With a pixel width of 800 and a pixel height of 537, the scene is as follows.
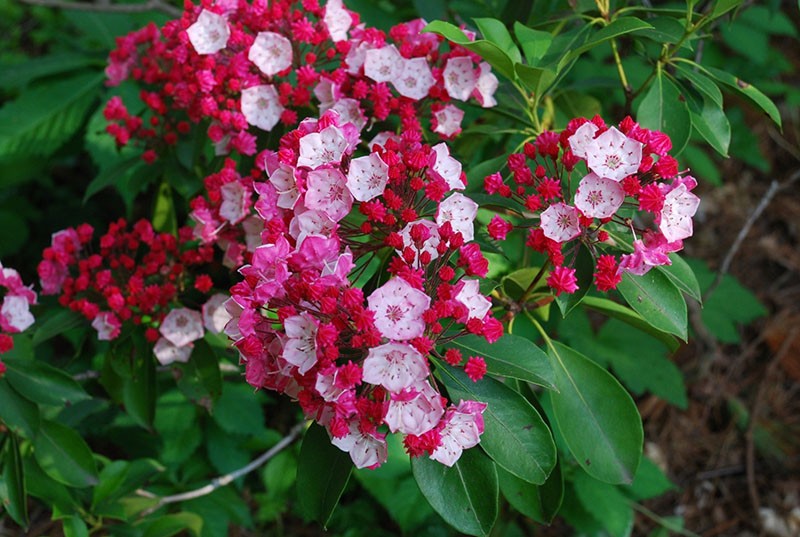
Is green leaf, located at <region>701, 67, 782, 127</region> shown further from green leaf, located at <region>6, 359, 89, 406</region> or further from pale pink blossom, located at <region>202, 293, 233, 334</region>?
green leaf, located at <region>6, 359, 89, 406</region>

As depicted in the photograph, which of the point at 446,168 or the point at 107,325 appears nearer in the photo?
the point at 446,168

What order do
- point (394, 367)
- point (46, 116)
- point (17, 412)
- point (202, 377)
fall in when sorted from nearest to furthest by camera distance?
point (394, 367) → point (17, 412) → point (202, 377) → point (46, 116)

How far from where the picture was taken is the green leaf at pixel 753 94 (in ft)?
4.58

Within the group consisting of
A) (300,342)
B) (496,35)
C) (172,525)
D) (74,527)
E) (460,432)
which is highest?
(496,35)

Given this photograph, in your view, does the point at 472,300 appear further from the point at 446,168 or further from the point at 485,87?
the point at 485,87

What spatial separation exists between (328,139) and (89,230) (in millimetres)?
795

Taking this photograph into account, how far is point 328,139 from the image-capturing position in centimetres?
124

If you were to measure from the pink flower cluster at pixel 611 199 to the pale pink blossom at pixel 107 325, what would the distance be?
35.7 inches

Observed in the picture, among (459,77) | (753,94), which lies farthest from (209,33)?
(753,94)

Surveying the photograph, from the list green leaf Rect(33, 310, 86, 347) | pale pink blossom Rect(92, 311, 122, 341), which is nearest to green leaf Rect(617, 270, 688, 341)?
pale pink blossom Rect(92, 311, 122, 341)

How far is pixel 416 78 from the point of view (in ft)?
5.05

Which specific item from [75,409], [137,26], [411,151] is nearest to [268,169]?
[411,151]

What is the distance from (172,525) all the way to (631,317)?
3.79ft

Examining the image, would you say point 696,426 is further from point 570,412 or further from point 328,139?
point 328,139
